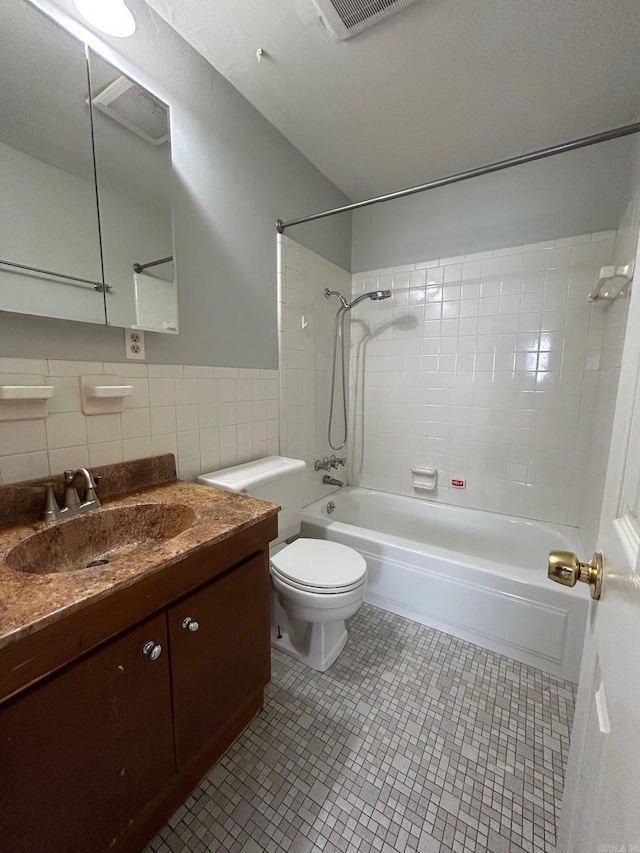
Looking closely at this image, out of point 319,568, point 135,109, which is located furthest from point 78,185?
point 319,568

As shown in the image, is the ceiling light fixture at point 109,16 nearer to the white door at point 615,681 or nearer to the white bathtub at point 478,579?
the white door at point 615,681

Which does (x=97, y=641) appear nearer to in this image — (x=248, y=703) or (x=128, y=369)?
(x=248, y=703)

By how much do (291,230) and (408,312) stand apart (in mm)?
949

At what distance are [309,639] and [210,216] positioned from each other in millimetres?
1898

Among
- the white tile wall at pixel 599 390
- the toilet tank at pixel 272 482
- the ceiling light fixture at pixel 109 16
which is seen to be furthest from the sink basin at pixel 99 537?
the white tile wall at pixel 599 390

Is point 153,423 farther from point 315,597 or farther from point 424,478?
point 424,478

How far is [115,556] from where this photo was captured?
1009 millimetres

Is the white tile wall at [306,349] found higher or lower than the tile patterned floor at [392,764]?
higher

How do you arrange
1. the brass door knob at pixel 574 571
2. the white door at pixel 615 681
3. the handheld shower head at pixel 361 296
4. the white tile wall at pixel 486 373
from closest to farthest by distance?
the white door at pixel 615 681 → the brass door knob at pixel 574 571 → the white tile wall at pixel 486 373 → the handheld shower head at pixel 361 296

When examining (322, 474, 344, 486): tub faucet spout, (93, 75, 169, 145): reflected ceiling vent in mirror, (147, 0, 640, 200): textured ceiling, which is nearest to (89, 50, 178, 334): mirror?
(93, 75, 169, 145): reflected ceiling vent in mirror

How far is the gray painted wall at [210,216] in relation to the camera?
1.12 meters

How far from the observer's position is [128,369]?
1.20 meters

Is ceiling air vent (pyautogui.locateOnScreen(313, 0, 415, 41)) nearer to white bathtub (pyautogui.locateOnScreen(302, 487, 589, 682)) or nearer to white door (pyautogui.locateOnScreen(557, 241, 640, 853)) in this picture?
white door (pyautogui.locateOnScreen(557, 241, 640, 853))

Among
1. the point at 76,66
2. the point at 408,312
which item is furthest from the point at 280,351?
the point at 76,66
